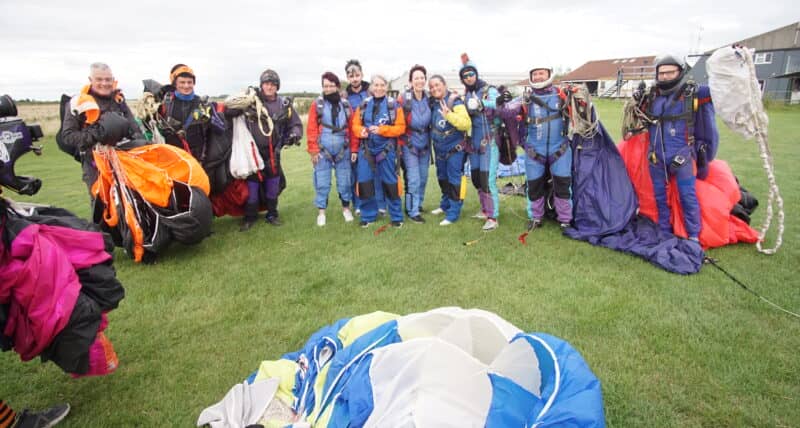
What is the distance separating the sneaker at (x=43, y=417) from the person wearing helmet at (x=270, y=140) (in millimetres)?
3438

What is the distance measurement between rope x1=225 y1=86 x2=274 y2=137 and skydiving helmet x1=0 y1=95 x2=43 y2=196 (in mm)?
3115

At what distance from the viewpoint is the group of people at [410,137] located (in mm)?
4727

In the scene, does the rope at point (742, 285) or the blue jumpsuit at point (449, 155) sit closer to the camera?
the rope at point (742, 285)

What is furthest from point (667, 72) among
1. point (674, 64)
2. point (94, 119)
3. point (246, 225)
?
point (94, 119)

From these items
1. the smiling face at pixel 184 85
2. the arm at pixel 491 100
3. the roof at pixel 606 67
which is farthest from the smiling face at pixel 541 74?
the roof at pixel 606 67

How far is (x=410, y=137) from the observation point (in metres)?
5.66

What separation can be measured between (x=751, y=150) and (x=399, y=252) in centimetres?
1026

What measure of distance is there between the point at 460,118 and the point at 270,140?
233cm

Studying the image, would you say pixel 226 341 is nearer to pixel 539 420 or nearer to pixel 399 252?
pixel 399 252

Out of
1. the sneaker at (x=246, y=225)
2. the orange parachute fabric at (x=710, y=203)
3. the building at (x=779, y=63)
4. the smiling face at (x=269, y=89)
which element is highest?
the building at (x=779, y=63)

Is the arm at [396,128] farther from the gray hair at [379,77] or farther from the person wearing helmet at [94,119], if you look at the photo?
the person wearing helmet at [94,119]

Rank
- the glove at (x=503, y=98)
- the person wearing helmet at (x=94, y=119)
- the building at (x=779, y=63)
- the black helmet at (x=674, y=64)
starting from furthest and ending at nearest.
→ the building at (x=779, y=63), the glove at (x=503, y=98), the black helmet at (x=674, y=64), the person wearing helmet at (x=94, y=119)

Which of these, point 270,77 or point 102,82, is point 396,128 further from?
point 102,82

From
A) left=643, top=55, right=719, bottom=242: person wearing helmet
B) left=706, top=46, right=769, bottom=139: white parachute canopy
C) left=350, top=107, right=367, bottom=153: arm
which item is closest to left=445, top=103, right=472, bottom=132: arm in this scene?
left=350, top=107, right=367, bottom=153: arm
